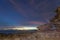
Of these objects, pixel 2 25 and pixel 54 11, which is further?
pixel 54 11

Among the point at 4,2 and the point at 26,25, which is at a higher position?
the point at 4,2

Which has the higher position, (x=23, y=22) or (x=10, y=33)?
(x=23, y=22)

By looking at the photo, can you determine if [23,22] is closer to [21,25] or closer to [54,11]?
[21,25]

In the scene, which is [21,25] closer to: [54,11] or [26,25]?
[26,25]

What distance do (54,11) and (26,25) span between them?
38 cm

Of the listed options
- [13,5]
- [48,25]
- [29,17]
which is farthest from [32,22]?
[13,5]

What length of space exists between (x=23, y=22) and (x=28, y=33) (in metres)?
0.14

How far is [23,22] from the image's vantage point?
1.58 meters

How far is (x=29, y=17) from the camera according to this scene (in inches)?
63.2

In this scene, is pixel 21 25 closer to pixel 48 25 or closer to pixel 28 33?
pixel 28 33

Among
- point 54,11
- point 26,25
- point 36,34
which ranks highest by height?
point 54,11

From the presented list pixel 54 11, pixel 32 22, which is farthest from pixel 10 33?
pixel 54 11

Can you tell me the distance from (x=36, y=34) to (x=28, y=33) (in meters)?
0.10

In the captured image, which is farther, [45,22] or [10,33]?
[45,22]
